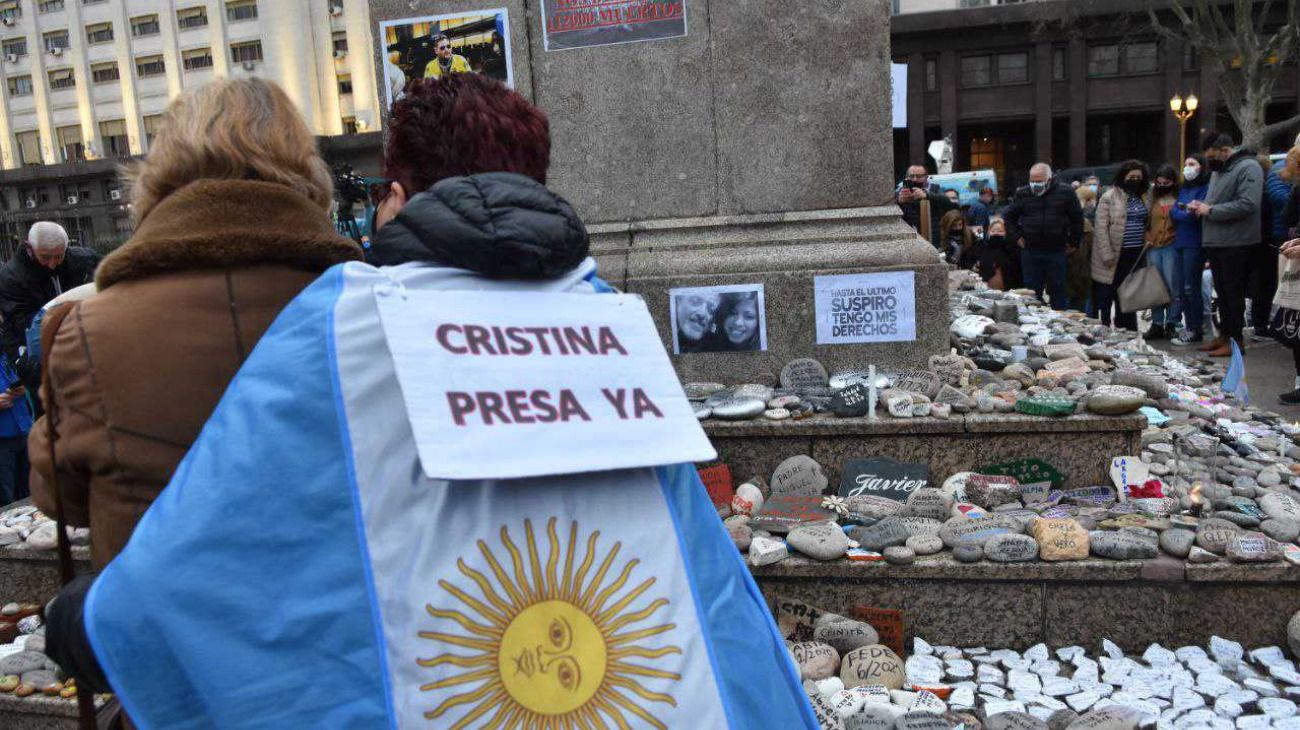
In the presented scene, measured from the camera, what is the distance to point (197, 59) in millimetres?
48500

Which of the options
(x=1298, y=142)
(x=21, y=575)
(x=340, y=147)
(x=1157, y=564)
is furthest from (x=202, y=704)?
(x=340, y=147)

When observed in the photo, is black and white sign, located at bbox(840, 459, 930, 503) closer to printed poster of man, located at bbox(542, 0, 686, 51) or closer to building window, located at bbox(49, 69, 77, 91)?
printed poster of man, located at bbox(542, 0, 686, 51)

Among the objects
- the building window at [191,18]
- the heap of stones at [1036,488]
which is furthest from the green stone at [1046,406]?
the building window at [191,18]

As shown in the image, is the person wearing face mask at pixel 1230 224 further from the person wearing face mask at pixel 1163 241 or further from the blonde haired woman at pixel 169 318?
the blonde haired woman at pixel 169 318

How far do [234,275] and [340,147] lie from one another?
46051 mm

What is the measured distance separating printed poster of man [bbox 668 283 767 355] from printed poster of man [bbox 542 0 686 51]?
1.22 metres

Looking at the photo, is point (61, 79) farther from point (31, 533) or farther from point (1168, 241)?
point (31, 533)

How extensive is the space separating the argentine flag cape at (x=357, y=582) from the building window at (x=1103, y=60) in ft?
115

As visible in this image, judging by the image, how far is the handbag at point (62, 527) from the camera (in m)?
1.47

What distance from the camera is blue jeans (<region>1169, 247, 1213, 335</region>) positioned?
8570mm

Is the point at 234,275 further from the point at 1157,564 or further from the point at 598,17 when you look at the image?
the point at 598,17

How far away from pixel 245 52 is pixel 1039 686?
51215 millimetres

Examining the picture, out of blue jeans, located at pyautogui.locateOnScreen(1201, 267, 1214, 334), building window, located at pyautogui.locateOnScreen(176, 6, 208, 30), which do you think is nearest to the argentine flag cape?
blue jeans, located at pyautogui.locateOnScreen(1201, 267, 1214, 334)

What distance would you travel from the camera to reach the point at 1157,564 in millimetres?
3043
